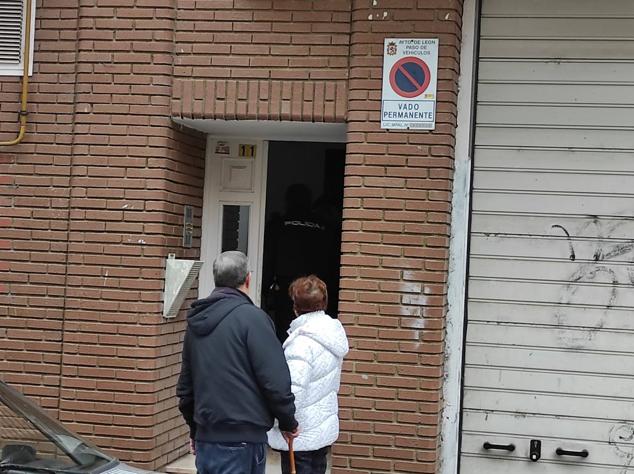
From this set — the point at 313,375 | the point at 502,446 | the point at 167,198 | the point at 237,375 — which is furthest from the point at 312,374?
the point at 167,198

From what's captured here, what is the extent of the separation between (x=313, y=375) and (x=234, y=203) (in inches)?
109

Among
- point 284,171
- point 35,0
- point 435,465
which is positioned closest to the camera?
point 435,465

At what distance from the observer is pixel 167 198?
7.17 metres

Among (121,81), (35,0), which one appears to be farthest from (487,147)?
(35,0)

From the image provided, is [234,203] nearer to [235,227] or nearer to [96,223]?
[235,227]

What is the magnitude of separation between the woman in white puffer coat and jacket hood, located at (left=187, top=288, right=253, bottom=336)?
449 millimetres

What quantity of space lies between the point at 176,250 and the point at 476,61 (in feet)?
8.58

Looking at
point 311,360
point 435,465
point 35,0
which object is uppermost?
point 35,0

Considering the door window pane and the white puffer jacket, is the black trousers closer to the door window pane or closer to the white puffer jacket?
the white puffer jacket

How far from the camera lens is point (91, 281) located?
715 cm

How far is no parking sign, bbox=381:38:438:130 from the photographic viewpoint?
6.86m

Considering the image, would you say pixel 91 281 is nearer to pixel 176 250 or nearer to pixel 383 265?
pixel 176 250

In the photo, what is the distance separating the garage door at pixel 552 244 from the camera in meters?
6.89

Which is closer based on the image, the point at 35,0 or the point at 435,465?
the point at 435,465
